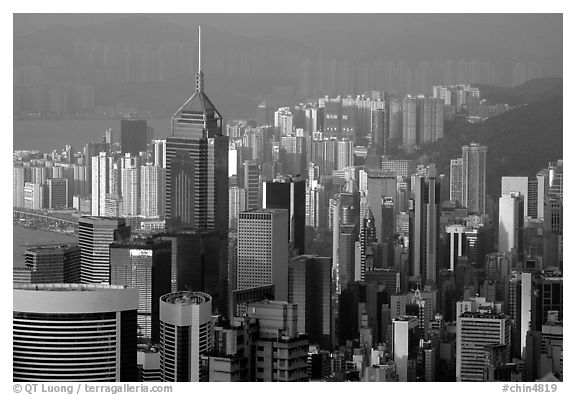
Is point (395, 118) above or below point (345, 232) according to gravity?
above

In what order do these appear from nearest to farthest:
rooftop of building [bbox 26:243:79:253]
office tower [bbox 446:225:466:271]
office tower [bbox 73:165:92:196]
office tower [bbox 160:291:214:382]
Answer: office tower [bbox 160:291:214:382], rooftop of building [bbox 26:243:79:253], office tower [bbox 73:165:92:196], office tower [bbox 446:225:466:271]

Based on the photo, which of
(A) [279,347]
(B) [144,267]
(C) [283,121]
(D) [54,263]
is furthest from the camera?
(C) [283,121]

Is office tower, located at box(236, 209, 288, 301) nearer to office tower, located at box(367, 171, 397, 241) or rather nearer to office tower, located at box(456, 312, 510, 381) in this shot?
office tower, located at box(367, 171, 397, 241)

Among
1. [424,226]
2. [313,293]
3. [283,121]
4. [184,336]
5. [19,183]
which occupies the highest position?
[283,121]

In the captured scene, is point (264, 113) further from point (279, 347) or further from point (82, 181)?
point (279, 347)

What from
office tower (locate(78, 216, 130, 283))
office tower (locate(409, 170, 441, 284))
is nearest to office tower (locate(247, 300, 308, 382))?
office tower (locate(78, 216, 130, 283))

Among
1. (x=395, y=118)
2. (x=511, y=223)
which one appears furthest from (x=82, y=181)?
(x=511, y=223)
